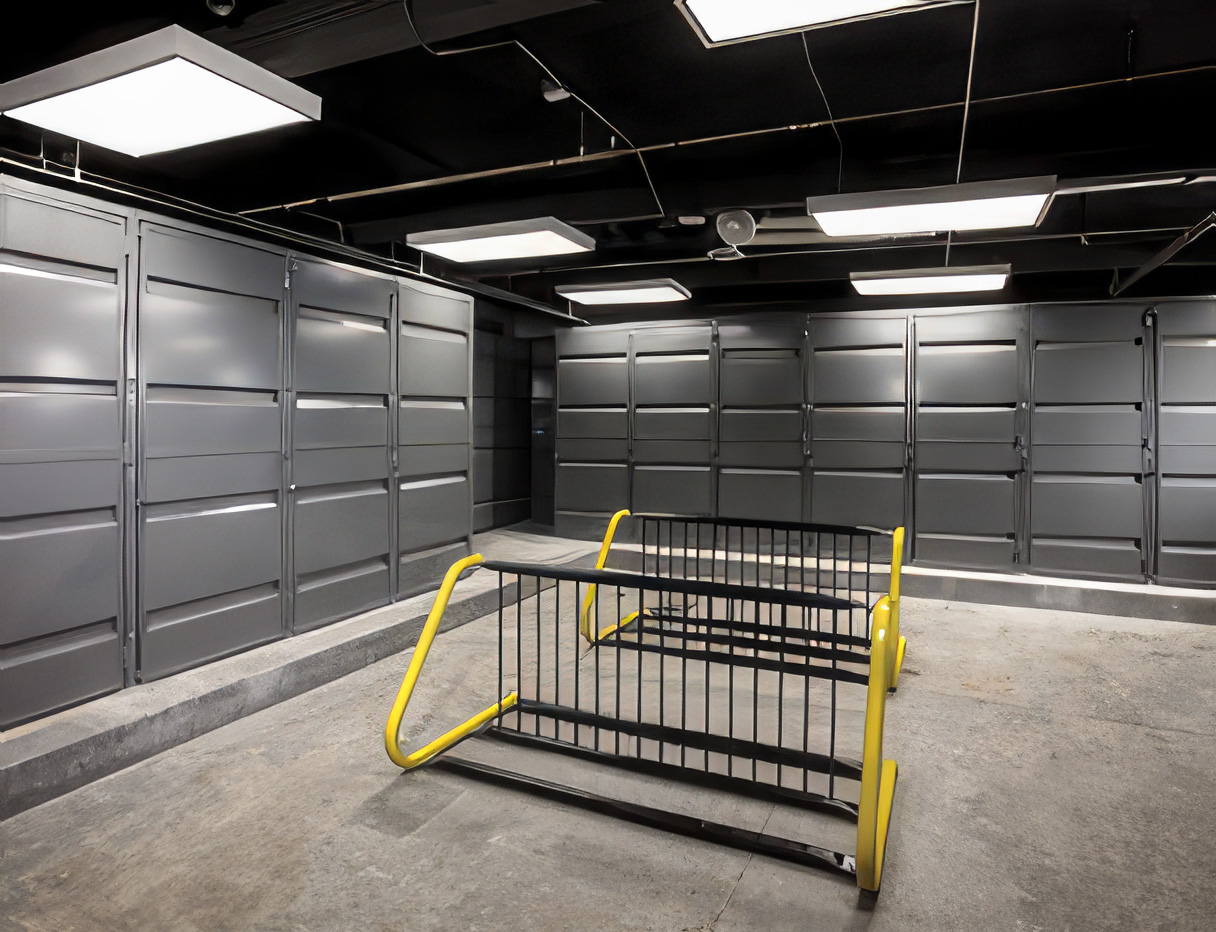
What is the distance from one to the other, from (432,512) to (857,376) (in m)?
4.22

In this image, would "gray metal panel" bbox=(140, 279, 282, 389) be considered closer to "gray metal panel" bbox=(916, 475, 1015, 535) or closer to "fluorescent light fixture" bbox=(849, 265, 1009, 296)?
"fluorescent light fixture" bbox=(849, 265, 1009, 296)

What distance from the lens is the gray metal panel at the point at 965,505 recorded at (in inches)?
261

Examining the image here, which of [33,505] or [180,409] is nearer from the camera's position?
[33,505]

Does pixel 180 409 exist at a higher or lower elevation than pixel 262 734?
higher

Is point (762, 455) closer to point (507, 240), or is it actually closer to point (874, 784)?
point (507, 240)

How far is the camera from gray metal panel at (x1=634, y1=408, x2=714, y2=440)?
7.61 m

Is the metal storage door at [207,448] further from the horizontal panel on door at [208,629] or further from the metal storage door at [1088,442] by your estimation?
the metal storage door at [1088,442]

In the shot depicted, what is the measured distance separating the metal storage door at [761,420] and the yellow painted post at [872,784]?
4805mm

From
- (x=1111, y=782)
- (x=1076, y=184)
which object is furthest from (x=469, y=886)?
(x=1076, y=184)

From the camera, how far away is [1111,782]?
3.19 m

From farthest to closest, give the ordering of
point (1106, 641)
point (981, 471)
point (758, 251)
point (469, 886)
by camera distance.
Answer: point (981, 471), point (758, 251), point (1106, 641), point (469, 886)

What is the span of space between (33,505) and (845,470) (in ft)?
20.7

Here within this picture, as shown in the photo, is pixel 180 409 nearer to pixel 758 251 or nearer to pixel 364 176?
pixel 364 176

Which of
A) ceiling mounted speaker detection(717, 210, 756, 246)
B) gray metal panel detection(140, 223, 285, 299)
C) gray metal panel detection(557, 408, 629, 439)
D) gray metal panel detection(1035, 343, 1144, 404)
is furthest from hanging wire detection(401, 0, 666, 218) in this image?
gray metal panel detection(1035, 343, 1144, 404)
